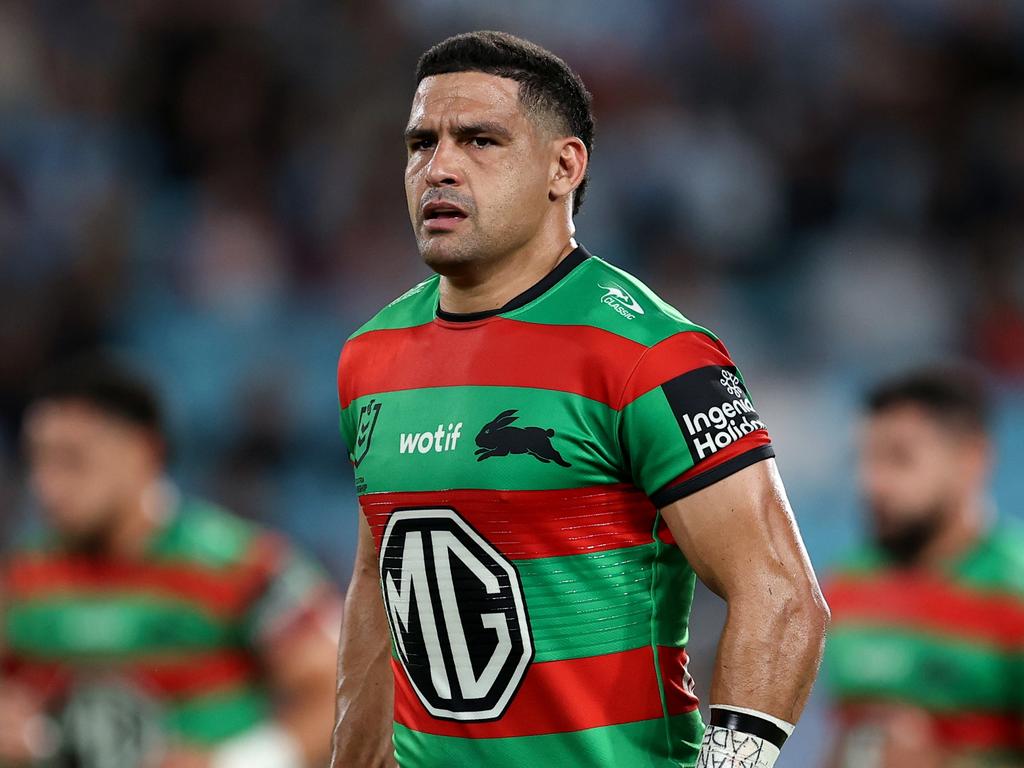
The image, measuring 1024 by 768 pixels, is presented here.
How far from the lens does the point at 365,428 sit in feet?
11.5

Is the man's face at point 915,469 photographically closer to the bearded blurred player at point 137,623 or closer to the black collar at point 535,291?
the bearded blurred player at point 137,623

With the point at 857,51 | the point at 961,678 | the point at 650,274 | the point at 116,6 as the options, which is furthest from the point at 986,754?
the point at 116,6

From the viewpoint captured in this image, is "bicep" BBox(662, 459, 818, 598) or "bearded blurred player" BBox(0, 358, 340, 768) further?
"bearded blurred player" BBox(0, 358, 340, 768)

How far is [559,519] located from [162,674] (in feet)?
13.4

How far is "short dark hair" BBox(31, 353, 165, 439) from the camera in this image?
7012 millimetres

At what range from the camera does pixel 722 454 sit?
3.02 metres

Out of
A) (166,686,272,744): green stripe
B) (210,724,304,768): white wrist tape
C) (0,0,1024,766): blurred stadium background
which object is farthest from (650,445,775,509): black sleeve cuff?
(0,0,1024,766): blurred stadium background

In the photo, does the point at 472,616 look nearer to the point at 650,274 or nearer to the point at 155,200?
the point at 650,274

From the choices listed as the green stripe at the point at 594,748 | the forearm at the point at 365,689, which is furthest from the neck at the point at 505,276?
the green stripe at the point at 594,748

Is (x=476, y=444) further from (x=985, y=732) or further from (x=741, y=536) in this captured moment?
(x=985, y=732)

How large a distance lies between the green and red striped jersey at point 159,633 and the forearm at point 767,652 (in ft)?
12.9

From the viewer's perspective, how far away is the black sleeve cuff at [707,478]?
118 inches

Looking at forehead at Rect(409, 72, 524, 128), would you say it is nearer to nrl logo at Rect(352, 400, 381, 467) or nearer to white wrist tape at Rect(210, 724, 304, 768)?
nrl logo at Rect(352, 400, 381, 467)

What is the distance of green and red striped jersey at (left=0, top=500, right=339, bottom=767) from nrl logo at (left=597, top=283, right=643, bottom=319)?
370cm
